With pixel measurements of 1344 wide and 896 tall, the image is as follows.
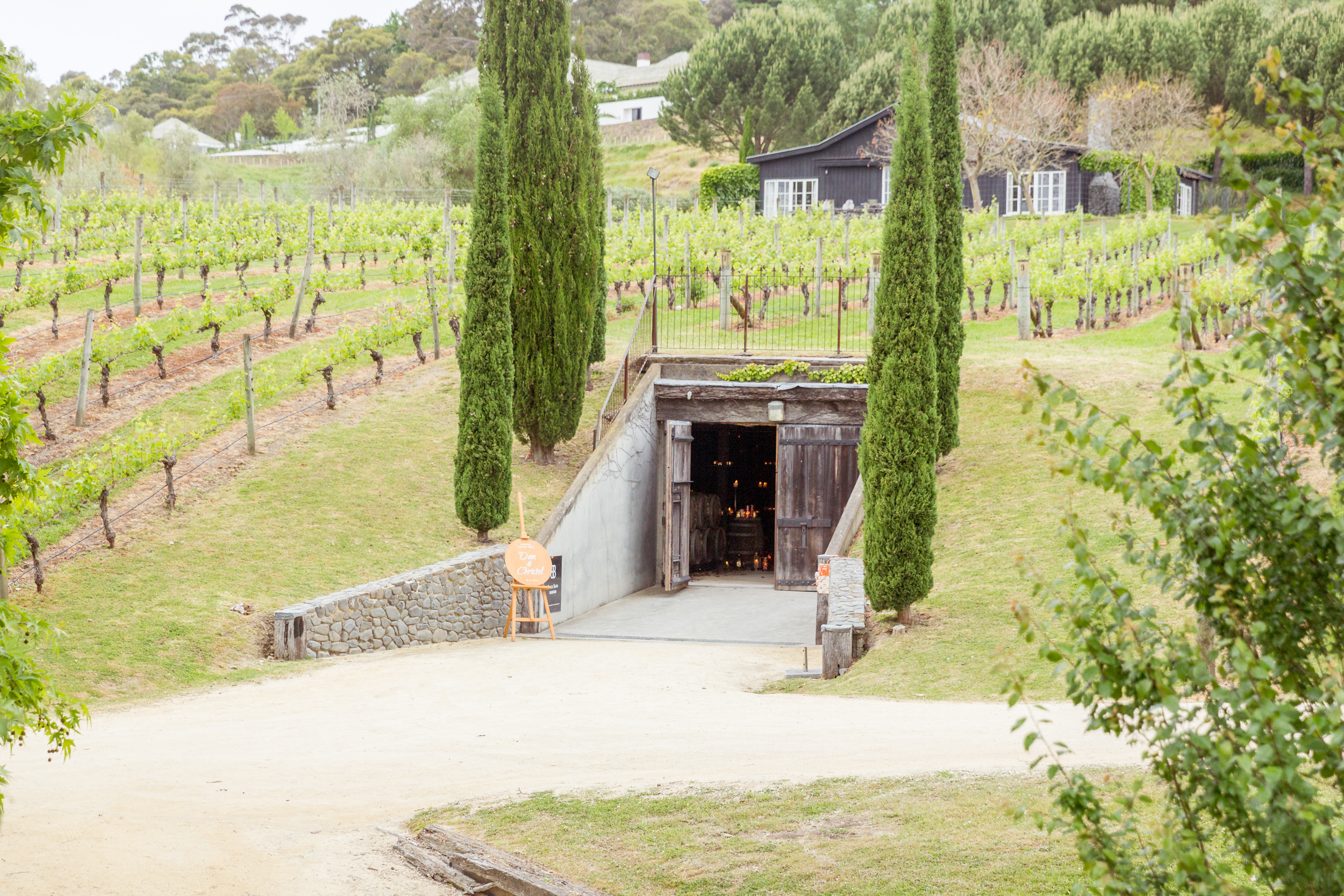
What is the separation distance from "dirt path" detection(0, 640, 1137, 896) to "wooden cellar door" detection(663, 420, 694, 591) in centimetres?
657

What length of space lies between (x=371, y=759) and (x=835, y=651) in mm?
4577

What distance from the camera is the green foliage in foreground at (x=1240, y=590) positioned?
2.57m

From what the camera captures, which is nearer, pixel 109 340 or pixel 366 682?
pixel 366 682

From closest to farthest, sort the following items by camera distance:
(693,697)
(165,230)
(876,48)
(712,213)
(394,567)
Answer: (693,697) < (394,567) < (165,230) < (712,213) < (876,48)

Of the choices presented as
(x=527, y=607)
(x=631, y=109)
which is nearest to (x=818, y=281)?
(x=527, y=607)

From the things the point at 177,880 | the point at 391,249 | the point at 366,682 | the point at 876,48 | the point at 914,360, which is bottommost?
the point at 366,682

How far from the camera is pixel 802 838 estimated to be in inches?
219

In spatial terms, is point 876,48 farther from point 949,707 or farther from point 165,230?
point 949,707

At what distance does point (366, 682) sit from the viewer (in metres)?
10.3

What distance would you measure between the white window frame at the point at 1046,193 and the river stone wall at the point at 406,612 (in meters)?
27.0

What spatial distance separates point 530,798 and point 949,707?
3.47 meters

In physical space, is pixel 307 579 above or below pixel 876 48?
below

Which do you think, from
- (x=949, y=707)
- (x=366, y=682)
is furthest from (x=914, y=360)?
(x=366, y=682)

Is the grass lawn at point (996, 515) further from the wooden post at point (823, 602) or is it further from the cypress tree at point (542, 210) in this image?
the cypress tree at point (542, 210)
